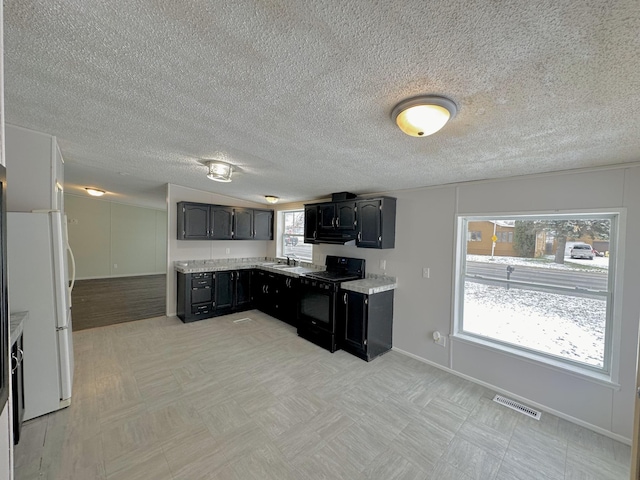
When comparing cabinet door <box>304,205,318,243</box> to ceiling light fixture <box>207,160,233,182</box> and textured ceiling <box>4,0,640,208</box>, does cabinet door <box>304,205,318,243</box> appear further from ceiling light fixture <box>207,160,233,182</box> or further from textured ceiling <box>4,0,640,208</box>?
textured ceiling <box>4,0,640,208</box>

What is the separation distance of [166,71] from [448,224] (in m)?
2.95

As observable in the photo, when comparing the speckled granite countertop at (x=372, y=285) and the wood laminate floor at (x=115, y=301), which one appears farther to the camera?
the wood laminate floor at (x=115, y=301)

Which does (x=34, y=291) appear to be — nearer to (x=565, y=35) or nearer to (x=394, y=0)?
(x=394, y=0)

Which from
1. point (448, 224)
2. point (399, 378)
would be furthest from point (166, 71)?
point (399, 378)

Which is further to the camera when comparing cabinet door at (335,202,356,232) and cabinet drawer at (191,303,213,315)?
cabinet drawer at (191,303,213,315)

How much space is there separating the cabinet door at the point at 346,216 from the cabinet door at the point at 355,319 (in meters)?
0.92

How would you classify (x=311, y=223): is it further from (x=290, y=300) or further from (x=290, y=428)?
(x=290, y=428)

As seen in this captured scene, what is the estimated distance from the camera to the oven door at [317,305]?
134 inches

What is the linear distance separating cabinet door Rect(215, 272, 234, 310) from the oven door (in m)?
1.65

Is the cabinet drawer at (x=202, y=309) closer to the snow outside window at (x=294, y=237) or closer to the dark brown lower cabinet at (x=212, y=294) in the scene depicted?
the dark brown lower cabinet at (x=212, y=294)

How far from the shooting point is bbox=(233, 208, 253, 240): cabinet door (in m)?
5.11

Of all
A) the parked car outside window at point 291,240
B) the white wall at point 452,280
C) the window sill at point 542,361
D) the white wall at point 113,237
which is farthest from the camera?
the white wall at point 113,237

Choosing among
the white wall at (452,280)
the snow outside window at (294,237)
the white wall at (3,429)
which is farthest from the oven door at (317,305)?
the white wall at (3,429)

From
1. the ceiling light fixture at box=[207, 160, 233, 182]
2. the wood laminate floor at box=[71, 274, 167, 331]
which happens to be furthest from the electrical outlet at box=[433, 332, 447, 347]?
the wood laminate floor at box=[71, 274, 167, 331]
